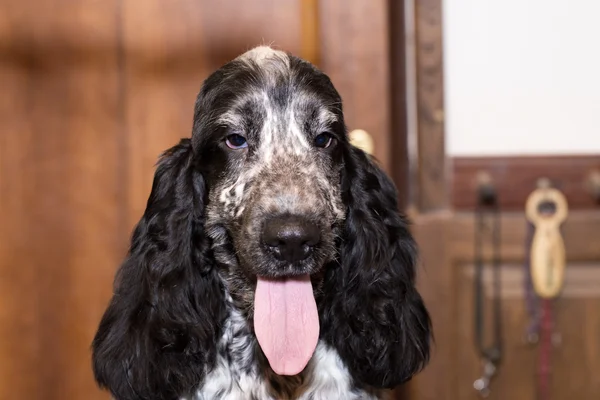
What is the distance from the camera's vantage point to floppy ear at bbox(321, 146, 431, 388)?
6.40ft

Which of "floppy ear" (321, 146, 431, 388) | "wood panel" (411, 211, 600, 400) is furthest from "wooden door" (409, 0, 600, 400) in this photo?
"floppy ear" (321, 146, 431, 388)

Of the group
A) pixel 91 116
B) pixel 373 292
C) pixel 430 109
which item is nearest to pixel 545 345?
pixel 430 109

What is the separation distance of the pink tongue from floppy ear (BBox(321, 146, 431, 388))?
9.8 inches

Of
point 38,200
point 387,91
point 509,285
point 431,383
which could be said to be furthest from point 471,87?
point 38,200

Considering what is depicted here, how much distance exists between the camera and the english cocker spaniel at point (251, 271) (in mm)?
1836

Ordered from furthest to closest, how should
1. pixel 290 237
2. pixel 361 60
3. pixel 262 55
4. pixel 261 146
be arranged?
1. pixel 361 60
2. pixel 262 55
3. pixel 261 146
4. pixel 290 237

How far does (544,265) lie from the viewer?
110 inches

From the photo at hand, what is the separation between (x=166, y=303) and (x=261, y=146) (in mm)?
432

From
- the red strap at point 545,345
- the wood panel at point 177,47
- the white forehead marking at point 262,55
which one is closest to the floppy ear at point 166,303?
the white forehead marking at point 262,55

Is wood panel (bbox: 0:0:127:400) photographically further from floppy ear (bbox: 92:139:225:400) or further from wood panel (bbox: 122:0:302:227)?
floppy ear (bbox: 92:139:225:400)

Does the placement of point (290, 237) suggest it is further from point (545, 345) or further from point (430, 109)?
point (545, 345)

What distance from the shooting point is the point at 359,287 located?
6.57ft

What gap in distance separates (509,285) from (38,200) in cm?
176

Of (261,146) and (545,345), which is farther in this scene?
(545,345)
